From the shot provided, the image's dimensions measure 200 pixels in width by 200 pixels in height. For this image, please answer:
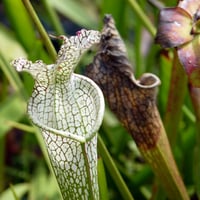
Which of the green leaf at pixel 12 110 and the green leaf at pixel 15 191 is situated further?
the green leaf at pixel 12 110

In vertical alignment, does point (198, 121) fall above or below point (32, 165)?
above

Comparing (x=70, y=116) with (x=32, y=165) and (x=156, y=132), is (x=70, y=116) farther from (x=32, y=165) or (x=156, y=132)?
(x=32, y=165)

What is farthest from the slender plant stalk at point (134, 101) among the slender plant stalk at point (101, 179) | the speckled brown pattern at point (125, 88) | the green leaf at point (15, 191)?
the green leaf at point (15, 191)

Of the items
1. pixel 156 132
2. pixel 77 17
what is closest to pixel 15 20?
pixel 77 17

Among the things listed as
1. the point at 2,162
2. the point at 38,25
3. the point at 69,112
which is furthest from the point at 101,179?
the point at 2,162

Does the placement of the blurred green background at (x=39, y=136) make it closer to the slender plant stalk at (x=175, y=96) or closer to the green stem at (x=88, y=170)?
the slender plant stalk at (x=175, y=96)

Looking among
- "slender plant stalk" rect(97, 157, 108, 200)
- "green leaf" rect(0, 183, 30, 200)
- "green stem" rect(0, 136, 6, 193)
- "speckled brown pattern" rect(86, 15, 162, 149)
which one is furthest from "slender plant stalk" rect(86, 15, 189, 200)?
"green stem" rect(0, 136, 6, 193)
